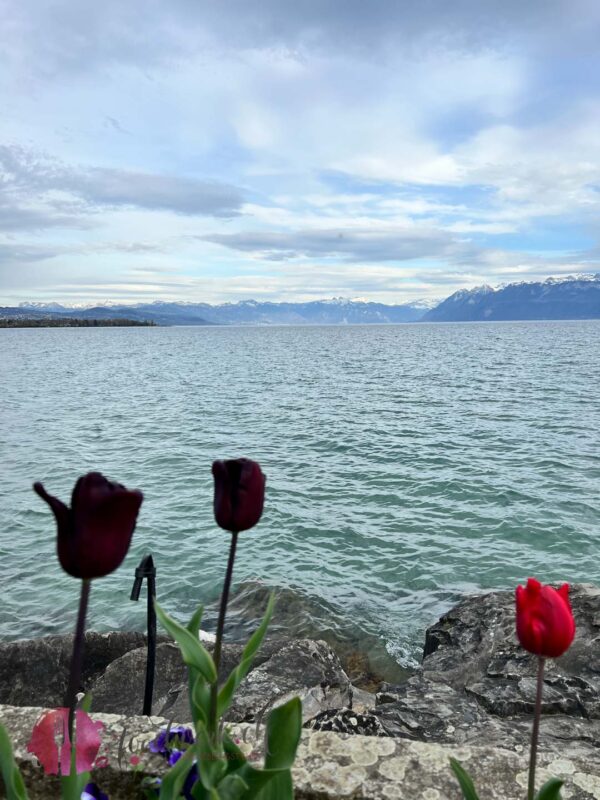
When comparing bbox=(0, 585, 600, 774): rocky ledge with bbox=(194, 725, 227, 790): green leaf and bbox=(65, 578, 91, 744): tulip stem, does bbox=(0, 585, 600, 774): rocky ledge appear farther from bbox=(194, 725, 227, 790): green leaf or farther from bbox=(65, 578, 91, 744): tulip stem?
bbox=(65, 578, 91, 744): tulip stem

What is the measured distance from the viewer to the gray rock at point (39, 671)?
7.50 metres

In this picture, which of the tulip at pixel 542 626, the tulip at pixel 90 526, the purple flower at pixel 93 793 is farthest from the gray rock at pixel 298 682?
the tulip at pixel 90 526

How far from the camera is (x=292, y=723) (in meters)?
1.63

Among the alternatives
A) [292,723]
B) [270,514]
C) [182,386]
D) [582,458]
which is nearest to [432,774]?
[292,723]

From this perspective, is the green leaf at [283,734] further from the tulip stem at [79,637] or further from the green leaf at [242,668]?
the tulip stem at [79,637]

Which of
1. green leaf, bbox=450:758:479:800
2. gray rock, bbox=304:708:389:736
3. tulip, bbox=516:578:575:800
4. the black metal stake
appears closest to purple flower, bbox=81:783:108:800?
the black metal stake

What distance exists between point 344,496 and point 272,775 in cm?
1655

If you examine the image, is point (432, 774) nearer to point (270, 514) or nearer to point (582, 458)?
point (270, 514)

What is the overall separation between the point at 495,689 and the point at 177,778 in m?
5.70

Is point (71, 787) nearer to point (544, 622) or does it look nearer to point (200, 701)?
point (200, 701)

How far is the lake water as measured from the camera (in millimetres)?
11609

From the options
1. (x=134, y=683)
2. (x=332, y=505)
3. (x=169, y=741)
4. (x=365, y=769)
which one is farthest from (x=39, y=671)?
(x=332, y=505)

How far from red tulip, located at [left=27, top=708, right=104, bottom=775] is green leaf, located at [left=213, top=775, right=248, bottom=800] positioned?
0.37 meters

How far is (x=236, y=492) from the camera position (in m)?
1.60
